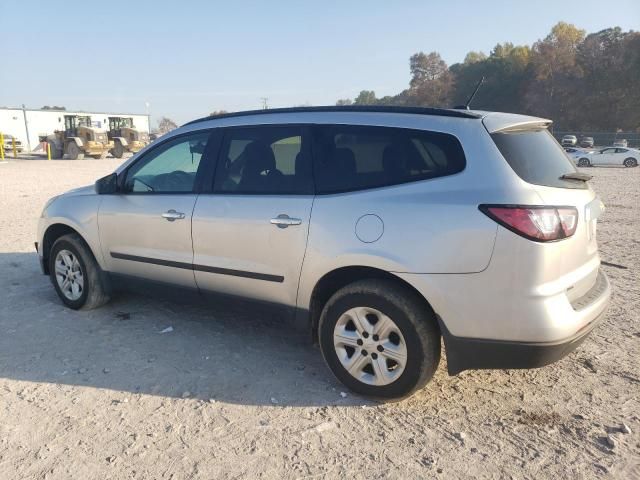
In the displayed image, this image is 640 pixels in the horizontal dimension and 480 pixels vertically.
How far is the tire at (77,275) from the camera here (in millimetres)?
4730

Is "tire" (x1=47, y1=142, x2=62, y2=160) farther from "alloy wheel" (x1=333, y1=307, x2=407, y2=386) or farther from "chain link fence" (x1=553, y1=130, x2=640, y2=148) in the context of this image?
"chain link fence" (x1=553, y1=130, x2=640, y2=148)

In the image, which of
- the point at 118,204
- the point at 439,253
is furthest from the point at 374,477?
the point at 118,204

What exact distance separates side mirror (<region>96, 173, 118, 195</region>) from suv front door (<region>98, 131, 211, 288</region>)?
57 mm

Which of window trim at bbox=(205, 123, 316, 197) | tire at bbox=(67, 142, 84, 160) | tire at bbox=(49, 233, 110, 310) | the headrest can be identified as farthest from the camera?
tire at bbox=(67, 142, 84, 160)

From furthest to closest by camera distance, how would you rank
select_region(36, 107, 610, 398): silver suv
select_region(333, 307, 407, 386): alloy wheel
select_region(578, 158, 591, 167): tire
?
select_region(578, 158, 591, 167): tire
select_region(333, 307, 407, 386): alloy wheel
select_region(36, 107, 610, 398): silver suv

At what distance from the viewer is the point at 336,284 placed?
345cm

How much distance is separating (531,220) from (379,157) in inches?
39.2

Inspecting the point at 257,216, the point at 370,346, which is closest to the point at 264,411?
the point at 370,346

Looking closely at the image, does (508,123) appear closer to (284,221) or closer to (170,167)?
(284,221)

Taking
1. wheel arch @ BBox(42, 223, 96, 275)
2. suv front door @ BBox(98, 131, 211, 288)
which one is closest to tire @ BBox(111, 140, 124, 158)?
wheel arch @ BBox(42, 223, 96, 275)

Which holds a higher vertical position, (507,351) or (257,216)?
(257,216)

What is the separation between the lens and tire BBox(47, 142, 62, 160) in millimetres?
33312

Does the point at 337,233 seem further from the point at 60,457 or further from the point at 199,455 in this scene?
the point at 60,457

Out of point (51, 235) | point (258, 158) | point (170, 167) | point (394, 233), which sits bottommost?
point (51, 235)
